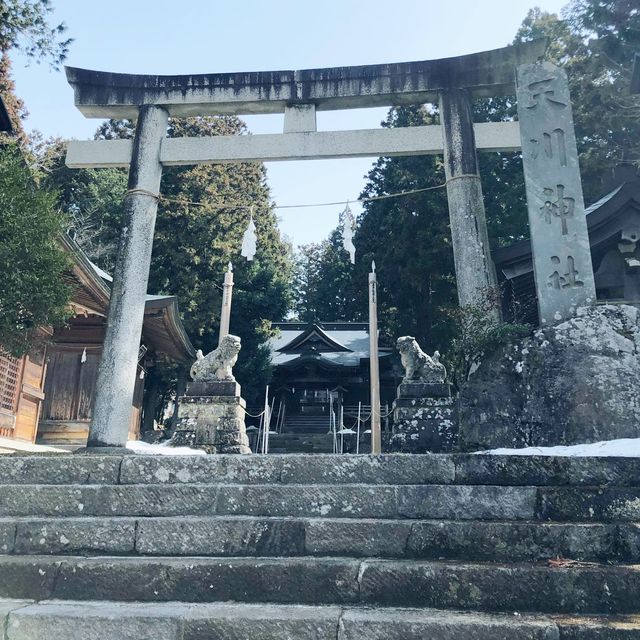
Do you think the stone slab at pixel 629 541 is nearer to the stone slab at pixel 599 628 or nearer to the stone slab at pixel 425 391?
the stone slab at pixel 599 628

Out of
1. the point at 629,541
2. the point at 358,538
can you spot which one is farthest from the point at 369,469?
the point at 629,541

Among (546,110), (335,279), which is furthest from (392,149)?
(335,279)

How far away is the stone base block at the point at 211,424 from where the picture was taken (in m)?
9.25

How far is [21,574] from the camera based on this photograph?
2828 millimetres

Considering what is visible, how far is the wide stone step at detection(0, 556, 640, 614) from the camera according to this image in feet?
8.21

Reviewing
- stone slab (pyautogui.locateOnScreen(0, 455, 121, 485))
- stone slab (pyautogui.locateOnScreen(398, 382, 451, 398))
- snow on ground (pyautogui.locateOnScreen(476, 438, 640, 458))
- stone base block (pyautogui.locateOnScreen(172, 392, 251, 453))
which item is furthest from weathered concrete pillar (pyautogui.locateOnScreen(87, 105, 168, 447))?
snow on ground (pyautogui.locateOnScreen(476, 438, 640, 458))

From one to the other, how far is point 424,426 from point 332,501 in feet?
16.8

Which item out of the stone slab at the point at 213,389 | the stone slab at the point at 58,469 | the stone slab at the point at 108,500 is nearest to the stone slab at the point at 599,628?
the stone slab at the point at 108,500

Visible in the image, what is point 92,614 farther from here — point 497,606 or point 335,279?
point 335,279

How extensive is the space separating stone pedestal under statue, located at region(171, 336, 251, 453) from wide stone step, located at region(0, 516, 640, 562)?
6.02 m

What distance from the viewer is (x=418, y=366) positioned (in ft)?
28.8

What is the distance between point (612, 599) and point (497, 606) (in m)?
0.50

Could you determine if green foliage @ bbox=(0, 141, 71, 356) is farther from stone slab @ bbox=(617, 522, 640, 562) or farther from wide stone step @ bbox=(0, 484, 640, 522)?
stone slab @ bbox=(617, 522, 640, 562)

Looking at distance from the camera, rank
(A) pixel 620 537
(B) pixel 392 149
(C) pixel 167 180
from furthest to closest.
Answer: (C) pixel 167 180
(B) pixel 392 149
(A) pixel 620 537
